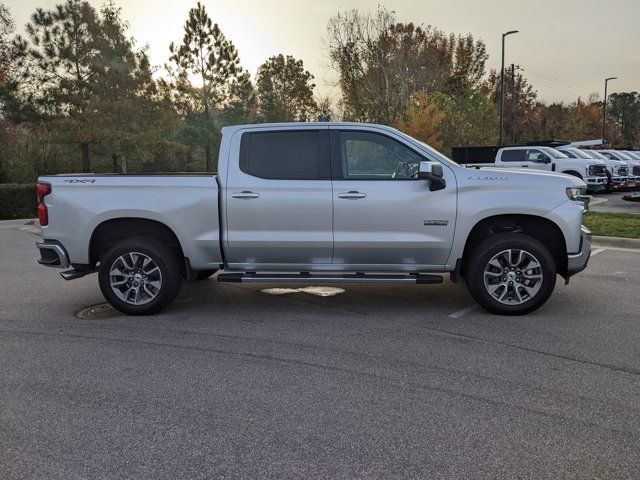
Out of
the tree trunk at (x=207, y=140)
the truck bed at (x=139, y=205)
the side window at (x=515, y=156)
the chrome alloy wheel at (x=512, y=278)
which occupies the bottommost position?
the chrome alloy wheel at (x=512, y=278)

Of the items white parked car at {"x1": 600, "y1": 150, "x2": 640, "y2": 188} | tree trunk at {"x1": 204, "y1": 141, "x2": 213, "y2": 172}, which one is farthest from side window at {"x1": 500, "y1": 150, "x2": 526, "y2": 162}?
tree trunk at {"x1": 204, "y1": 141, "x2": 213, "y2": 172}

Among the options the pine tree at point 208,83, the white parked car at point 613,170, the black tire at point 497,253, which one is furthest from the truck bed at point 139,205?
the pine tree at point 208,83

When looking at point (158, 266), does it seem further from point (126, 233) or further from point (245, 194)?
point (245, 194)

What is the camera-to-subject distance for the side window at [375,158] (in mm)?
5801

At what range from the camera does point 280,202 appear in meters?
5.72

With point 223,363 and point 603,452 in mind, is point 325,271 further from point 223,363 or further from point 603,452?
point 603,452

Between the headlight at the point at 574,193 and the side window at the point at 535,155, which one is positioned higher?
the side window at the point at 535,155

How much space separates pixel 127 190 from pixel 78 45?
25.5 metres

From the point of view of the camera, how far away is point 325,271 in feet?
19.4

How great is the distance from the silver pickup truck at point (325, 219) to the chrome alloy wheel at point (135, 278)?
1 centimetres

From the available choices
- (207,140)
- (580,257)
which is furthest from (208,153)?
(580,257)

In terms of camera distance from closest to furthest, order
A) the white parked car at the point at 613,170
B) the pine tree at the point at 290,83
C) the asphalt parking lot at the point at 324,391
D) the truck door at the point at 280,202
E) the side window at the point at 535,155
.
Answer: the asphalt parking lot at the point at 324,391 < the truck door at the point at 280,202 < the side window at the point at 535,155 < the white parked car at the point at 613,170 < the pine tree at the point at 290,83

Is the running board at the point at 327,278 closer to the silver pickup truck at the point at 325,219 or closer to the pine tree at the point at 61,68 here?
the silver pickup truck at the point at 325,219

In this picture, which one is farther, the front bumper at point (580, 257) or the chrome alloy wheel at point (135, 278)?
the chrome alloy wheel at point (135, 278)
